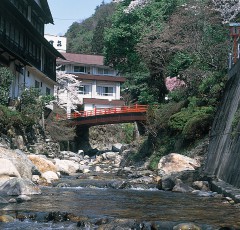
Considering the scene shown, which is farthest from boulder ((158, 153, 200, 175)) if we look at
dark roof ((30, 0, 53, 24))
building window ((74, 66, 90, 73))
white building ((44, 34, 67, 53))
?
white building ((44, 34, 67, 53))

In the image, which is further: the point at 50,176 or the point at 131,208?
the point at 50,176

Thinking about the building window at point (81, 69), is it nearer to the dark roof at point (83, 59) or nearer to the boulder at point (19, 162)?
the dark roof at point (83, 59)

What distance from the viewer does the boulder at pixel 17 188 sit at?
14.1 m

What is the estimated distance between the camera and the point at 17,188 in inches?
558

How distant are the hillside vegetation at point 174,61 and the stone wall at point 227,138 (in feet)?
7.73

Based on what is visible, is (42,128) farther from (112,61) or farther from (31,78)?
(112,61)

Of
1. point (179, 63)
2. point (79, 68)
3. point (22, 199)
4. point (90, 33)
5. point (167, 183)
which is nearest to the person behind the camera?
point (22, 199)

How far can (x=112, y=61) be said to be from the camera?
45.8 meters

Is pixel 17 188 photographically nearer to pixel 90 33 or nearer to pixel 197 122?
pixel 197 122

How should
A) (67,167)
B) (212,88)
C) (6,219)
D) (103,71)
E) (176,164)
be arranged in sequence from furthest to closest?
(103,71) → (67,167) → (212,88) → (176,164) → (6,219)

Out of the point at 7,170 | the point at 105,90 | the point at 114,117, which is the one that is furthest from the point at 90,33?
the point at 7,170

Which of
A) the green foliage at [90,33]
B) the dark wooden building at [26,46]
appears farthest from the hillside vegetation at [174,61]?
the green foliage at [90,33]

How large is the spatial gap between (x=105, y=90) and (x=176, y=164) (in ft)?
146

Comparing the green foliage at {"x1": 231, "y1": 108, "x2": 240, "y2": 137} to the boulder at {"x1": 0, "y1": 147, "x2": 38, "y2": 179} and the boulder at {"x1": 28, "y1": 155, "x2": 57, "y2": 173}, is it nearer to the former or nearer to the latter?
the boulder at {"x1": 0, "y1": 147, "x2": 38, "y2": 179}
